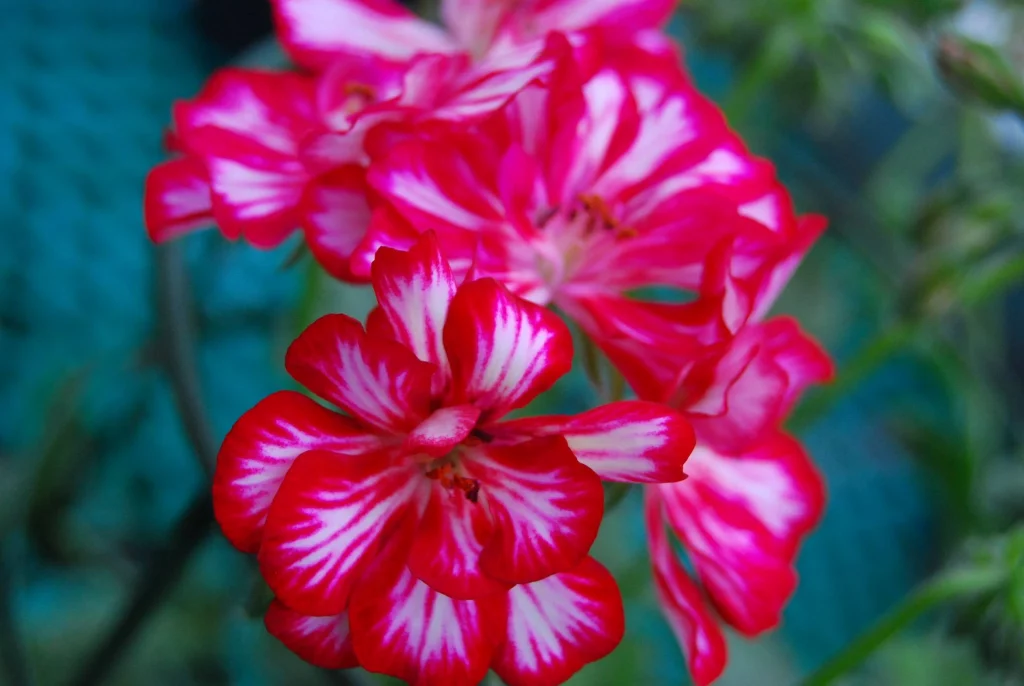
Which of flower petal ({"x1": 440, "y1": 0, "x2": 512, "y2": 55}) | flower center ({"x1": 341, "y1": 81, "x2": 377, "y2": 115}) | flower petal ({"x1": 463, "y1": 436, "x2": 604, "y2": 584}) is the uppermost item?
flower petal ({"x1": 440, "y1": 0, "x2": 512, "y2": 55})

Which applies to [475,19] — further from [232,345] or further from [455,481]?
[232,345]

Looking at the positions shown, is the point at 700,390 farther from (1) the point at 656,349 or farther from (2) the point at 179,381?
(2) the point at 179,381

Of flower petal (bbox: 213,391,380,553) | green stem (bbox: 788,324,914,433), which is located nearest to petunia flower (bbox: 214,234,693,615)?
flower petal (bbox: 213,391,380,553)

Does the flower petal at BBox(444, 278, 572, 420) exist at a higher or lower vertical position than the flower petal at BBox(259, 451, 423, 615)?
higher

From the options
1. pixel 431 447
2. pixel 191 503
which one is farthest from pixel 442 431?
pixel 191 503

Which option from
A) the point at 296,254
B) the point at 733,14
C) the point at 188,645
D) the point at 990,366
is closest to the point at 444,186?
the point at 296,254

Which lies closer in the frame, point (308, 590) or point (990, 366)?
point (308, 590)

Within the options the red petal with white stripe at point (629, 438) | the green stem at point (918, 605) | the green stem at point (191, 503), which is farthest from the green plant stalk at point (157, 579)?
the green stem at point (918, 605)

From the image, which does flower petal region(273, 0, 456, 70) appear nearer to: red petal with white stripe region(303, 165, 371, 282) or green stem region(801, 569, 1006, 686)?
red petal with white stripe region(303, 165, 371, 282)
